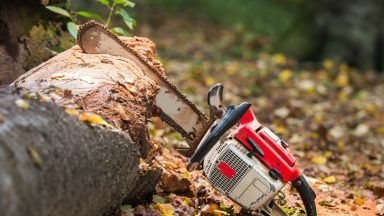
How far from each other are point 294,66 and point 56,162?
8453 millimetres

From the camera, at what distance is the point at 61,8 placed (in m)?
4.65

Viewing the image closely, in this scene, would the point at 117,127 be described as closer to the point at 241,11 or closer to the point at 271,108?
the point at 271,108

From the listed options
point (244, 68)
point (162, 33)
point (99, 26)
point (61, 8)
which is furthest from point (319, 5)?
point (99, 26)

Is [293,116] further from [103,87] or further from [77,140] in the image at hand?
[77,140]

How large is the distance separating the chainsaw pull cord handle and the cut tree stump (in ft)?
2.54

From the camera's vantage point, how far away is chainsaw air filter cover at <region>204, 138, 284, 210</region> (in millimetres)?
3342

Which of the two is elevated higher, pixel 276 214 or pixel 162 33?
pixel 276 214

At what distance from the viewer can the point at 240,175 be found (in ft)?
11.0

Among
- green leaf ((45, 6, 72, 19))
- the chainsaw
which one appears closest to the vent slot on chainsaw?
the chainsaw

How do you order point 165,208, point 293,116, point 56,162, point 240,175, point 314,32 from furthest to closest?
point 314,32 → point 293,116 → point 165,208 → point 240,175 → point 56,162

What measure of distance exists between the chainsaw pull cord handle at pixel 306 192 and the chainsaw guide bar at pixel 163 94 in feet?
2.02

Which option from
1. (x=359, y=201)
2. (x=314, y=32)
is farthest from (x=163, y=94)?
(x=314, y=32)

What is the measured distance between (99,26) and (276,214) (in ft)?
4.90

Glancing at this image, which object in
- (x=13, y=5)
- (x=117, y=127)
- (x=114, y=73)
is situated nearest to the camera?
(x=117, y=127)
